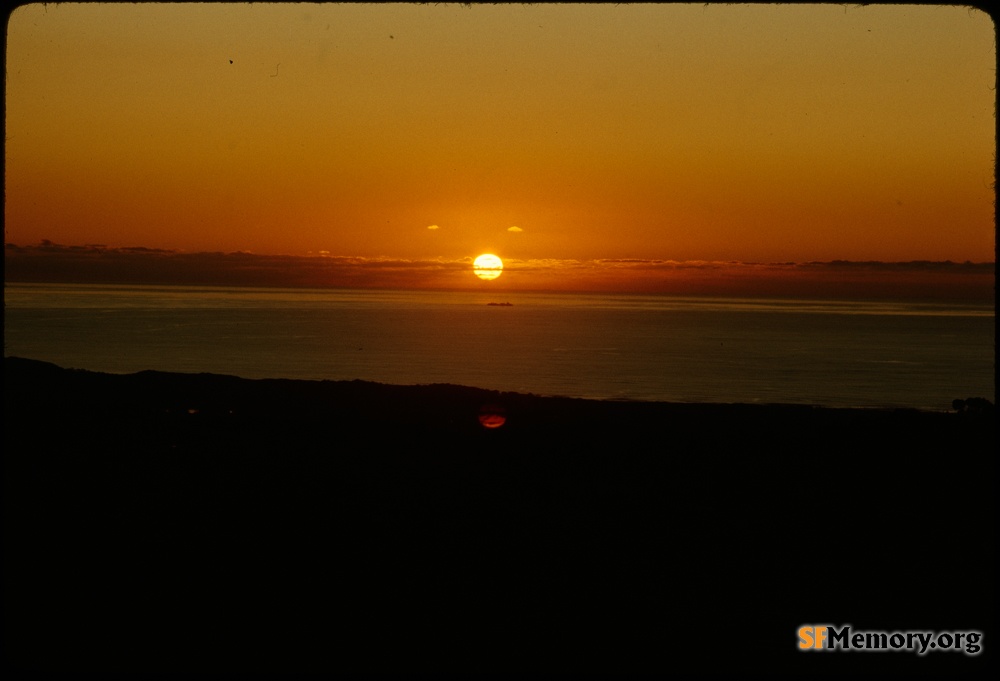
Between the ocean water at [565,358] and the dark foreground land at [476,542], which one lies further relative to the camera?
the ocean water at [565,358]

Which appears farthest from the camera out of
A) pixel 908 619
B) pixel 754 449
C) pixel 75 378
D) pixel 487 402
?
pixel 75 378

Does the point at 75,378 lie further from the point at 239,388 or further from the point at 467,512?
the point at 467,512

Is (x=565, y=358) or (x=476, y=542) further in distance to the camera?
(x=565, y=358)

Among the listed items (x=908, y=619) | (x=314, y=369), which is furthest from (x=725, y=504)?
(x=314, y=369)

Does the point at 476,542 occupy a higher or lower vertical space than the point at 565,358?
lower

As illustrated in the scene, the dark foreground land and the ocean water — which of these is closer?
the dark foreground land

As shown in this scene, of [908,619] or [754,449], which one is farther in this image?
[754,449]

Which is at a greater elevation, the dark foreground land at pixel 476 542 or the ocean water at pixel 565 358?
the ocean water at pixel 565 358

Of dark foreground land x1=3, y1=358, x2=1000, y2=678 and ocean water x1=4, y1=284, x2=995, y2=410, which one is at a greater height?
ocean water x1=4, y1=284, x2=995, y2=410
